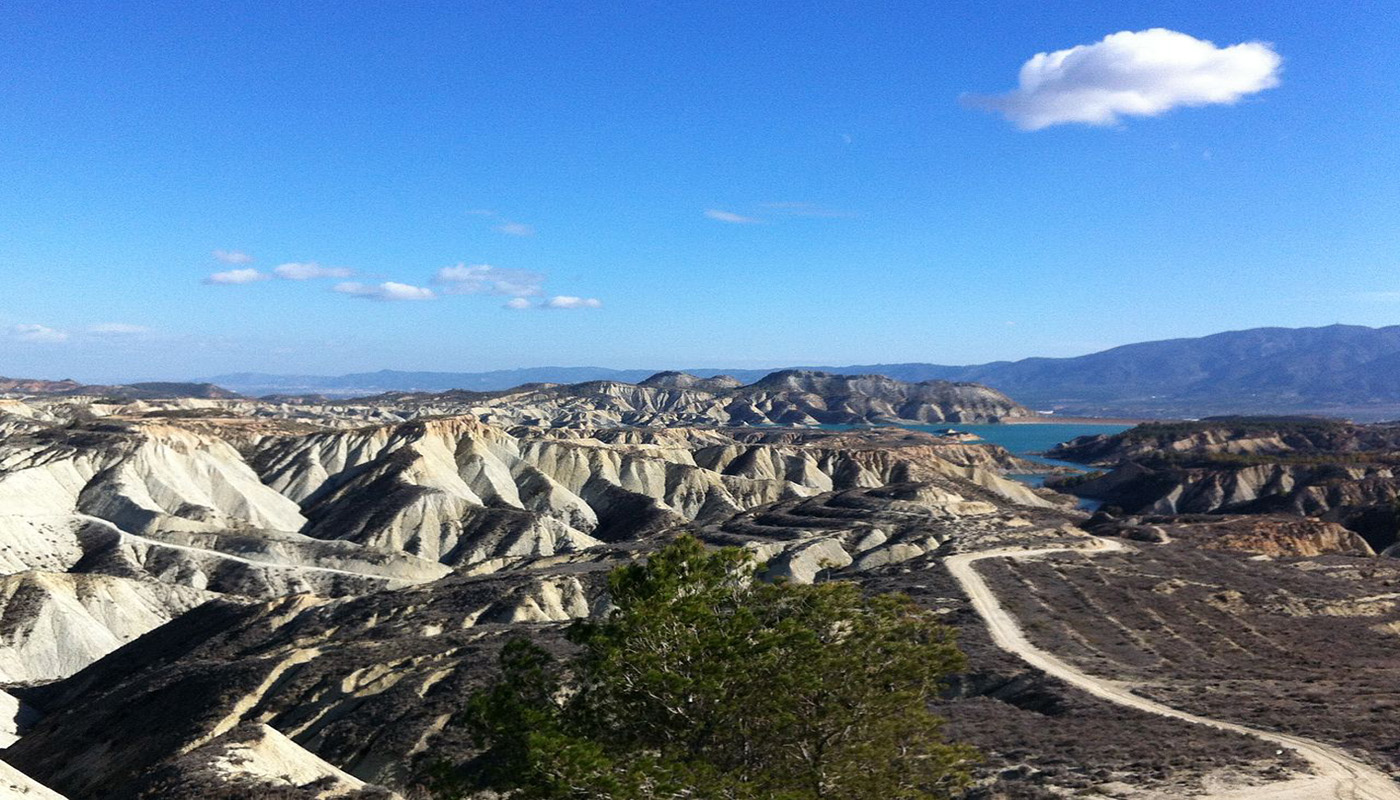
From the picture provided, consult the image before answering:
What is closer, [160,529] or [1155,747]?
[1155,747]

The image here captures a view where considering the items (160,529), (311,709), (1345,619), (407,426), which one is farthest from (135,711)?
(407,426)

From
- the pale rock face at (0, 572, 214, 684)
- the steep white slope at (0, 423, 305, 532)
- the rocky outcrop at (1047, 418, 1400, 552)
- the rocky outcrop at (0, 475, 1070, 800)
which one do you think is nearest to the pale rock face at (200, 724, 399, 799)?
the rocky outcrop at (0, 475, 1070, 800)

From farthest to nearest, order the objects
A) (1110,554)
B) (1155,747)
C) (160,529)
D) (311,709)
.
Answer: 1. (160,529)
2. (1110,554)
3. (311,709)
4. (1155,747)

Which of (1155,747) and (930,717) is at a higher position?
(930,717)

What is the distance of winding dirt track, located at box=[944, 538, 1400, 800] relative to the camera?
27.0 m

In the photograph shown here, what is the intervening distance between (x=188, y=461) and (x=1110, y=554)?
10181cm

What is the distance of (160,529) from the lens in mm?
87750

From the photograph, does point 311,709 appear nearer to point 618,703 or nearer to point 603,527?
point 618,703

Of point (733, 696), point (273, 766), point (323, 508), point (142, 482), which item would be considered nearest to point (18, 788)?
point (273, 766)

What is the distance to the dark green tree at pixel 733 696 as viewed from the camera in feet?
61.4

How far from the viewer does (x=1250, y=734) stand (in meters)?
32.6

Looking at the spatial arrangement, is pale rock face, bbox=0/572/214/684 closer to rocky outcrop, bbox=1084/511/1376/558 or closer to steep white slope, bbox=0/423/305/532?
steep white slope, bbox=0/423/305/532

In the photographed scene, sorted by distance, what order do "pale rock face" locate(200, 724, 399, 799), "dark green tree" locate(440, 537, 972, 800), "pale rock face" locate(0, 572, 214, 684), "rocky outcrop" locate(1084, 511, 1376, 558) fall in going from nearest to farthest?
"dark green tree" locate(440, 537, 972, 800) < "pale rock face" locate(200, 724, 399, 799) < "pale rock face" locate(0, 572, 214, 684) < "rocky outcrop" locate(1084, 511, 1376, 558)

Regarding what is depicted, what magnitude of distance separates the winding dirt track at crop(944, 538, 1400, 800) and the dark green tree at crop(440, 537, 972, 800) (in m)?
13.9
